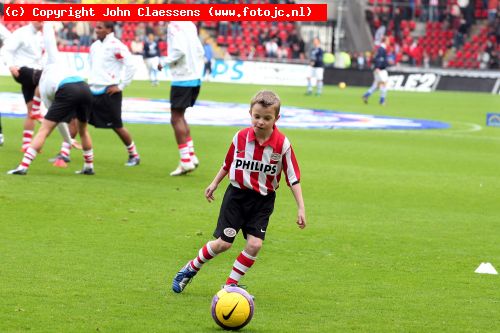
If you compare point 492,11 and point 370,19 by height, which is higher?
point 492,11

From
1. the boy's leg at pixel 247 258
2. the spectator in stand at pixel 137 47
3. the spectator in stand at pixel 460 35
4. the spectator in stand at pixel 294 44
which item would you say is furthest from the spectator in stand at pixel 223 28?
the boy's leg at pixel 247 258

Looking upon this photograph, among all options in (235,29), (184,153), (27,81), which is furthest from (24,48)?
(235,29)

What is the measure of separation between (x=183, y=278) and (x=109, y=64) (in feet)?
27.2

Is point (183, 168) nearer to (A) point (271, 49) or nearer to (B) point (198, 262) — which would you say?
(B) point (198, 262)

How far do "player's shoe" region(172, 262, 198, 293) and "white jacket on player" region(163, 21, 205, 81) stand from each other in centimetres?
785

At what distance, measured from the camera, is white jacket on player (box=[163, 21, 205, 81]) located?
50.8 ft

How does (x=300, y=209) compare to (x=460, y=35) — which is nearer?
(x=300, y=209)

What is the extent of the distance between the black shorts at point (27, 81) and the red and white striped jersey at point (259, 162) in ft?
31.7

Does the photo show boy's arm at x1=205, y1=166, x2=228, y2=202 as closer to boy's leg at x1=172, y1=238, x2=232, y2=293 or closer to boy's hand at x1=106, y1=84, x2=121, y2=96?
boy's leg at x1=172, y1=238, x2=232, y2=293

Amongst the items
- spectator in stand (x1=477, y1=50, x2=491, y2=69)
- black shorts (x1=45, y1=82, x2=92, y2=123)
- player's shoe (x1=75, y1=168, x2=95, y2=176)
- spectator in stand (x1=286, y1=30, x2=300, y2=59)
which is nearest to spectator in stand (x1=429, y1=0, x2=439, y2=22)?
spectator in stand (x1=477, y1=50, x2=491, y2=69)

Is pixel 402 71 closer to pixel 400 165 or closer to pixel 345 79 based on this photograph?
pixel 345 79

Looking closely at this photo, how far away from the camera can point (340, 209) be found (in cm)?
1297

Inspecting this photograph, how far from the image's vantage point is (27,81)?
1688cm

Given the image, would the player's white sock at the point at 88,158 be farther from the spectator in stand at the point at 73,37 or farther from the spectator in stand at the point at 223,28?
the spectator in stand at the point at 223,28
